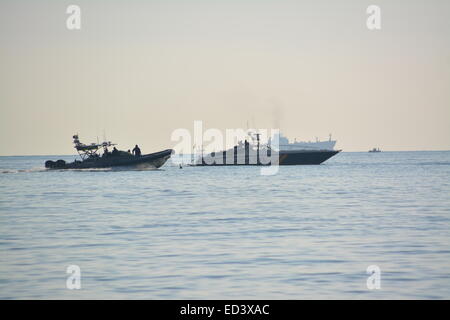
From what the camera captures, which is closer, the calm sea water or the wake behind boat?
the calm sea water

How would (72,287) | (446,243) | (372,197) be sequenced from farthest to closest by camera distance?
1. (372,197)
2. (446,243)
3. (72,287)

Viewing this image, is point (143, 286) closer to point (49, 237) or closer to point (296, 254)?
point (296, 254)

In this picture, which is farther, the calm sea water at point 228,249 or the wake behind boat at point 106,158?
the wake behind boat at point 106,158

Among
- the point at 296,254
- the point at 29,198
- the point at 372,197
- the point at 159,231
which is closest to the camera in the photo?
the point at 296,254

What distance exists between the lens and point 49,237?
95.0 feet

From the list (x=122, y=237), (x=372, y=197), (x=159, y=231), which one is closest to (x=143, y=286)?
(x=122, y=237)

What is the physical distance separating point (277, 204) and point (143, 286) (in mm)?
27148

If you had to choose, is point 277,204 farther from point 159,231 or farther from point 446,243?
point 446,243

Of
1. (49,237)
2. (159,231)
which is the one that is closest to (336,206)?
(159,231)

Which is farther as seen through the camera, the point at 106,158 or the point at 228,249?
the point at 106,158

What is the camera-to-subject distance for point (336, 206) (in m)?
42.8
